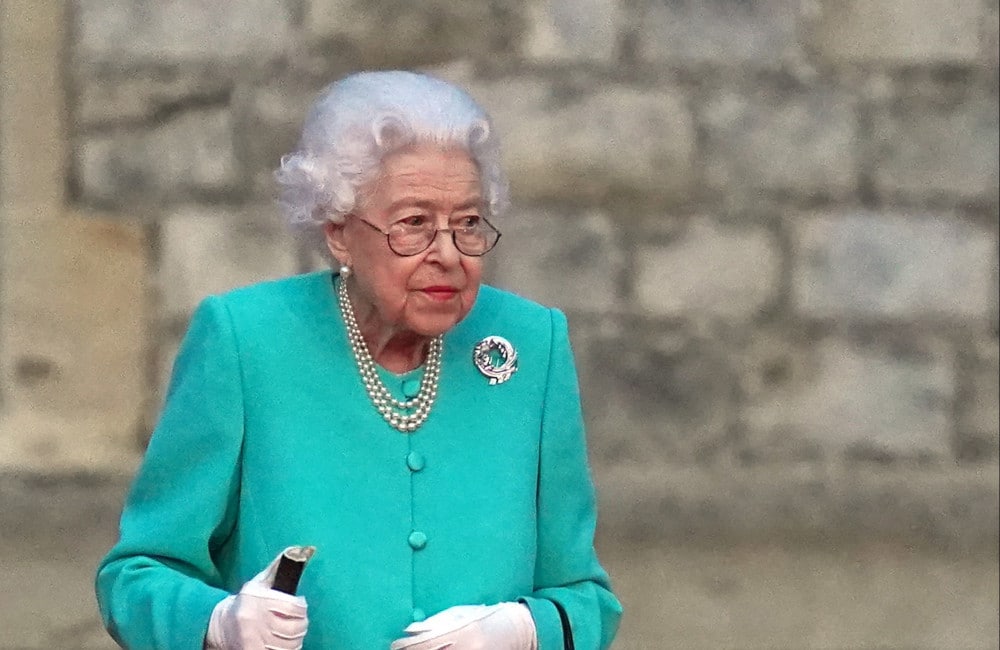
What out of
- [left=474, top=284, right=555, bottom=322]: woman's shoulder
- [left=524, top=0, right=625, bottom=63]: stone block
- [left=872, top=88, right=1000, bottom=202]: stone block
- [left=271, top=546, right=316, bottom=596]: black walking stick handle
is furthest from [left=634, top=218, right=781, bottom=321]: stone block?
[left=271, top=546, right=316, bottom=596]: black walking stick handle

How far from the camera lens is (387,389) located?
249 centimetres

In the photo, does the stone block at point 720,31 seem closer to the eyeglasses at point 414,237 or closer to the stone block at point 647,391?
the stone block at point 647,391

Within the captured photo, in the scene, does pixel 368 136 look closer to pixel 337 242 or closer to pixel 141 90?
pixel 337 242

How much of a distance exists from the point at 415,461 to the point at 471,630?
0.82ft

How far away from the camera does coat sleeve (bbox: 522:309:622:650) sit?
100 inches

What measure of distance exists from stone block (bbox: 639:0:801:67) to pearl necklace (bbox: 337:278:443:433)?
6.77 ft

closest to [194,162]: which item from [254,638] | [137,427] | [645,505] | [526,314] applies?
[137,427]

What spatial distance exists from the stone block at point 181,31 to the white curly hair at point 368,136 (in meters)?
1.86

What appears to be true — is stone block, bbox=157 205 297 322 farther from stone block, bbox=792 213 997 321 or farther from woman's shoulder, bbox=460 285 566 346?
woman's shoulder, bbox=460 285 566 346

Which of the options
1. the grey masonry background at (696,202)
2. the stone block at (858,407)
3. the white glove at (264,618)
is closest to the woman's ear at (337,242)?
the white glove at (264,618)

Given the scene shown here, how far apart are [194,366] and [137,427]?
78.6 inches

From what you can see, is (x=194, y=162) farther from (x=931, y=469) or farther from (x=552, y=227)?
(x=931, y=469)

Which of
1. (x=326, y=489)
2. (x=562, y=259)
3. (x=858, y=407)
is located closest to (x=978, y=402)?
(x=858, y=407)

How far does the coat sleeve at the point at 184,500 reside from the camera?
2.39m
